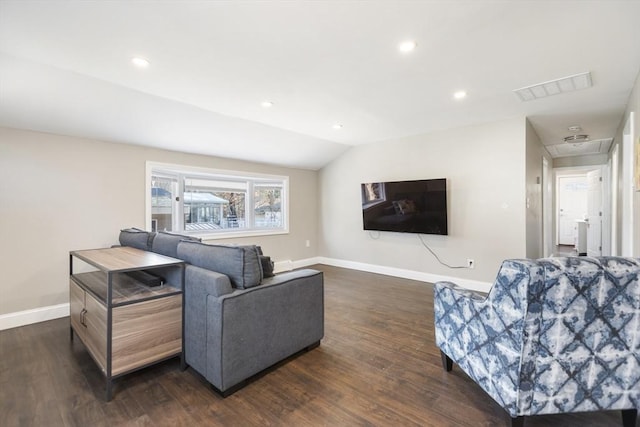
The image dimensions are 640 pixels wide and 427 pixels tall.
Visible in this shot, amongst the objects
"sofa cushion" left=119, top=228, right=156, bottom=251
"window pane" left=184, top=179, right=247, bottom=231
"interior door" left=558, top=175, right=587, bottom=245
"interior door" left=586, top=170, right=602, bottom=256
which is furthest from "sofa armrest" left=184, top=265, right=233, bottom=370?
"interior door" left=558, top=175, right=587, bottom=245

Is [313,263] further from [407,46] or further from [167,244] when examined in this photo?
[407,46]

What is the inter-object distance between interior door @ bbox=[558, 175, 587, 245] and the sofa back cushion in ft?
33.4

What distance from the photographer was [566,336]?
138cm

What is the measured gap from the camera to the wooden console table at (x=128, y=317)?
183 centimetres

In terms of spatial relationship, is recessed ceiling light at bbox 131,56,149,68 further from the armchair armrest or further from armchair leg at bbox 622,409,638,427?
armchair leg at bbox 622,409,638,427

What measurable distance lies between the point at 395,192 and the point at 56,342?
453 cm

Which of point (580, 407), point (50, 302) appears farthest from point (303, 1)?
point (50, 302)

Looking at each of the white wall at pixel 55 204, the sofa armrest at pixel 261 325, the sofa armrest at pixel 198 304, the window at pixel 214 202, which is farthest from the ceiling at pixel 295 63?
the sofa armrest at pixel 261 325

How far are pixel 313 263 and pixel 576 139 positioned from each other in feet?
17.1

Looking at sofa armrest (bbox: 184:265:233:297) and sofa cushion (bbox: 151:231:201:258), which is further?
sofa cushion (bbox: 151:231:201:258)

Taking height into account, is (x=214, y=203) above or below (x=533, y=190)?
below

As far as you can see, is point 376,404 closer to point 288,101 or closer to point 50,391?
point 50,391

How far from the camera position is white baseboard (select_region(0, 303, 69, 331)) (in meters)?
2.96

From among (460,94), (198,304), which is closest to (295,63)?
(460,94)
